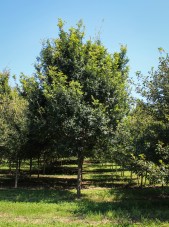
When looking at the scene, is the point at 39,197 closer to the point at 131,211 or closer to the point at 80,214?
the point at 80,214

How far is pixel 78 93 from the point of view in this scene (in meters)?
18.5

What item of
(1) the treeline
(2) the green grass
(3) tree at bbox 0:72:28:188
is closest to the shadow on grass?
(2) the green grass

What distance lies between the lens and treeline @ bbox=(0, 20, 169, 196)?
613 inches

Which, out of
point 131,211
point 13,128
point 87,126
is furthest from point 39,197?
point 13,128

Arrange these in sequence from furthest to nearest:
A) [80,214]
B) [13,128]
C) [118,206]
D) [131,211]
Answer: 1. [13,128]
2. [118,206]
3. [131,211]
4. [80,214]

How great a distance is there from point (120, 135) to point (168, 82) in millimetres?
4968

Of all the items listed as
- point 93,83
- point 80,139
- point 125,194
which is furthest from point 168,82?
point 125,194

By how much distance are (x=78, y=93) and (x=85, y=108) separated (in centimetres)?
105

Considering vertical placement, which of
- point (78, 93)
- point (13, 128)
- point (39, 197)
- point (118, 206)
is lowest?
point (39, 197)

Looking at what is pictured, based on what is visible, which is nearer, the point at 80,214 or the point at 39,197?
the point at 80,214

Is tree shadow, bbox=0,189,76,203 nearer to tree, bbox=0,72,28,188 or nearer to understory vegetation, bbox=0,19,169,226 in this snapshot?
understory vegetation, bbox=0,19,169,226

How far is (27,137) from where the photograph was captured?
24.2 meters

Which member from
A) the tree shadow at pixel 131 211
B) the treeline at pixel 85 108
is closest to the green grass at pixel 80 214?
the tree shadow at pixel 131 211

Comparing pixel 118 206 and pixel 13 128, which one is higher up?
pixel 13 128
